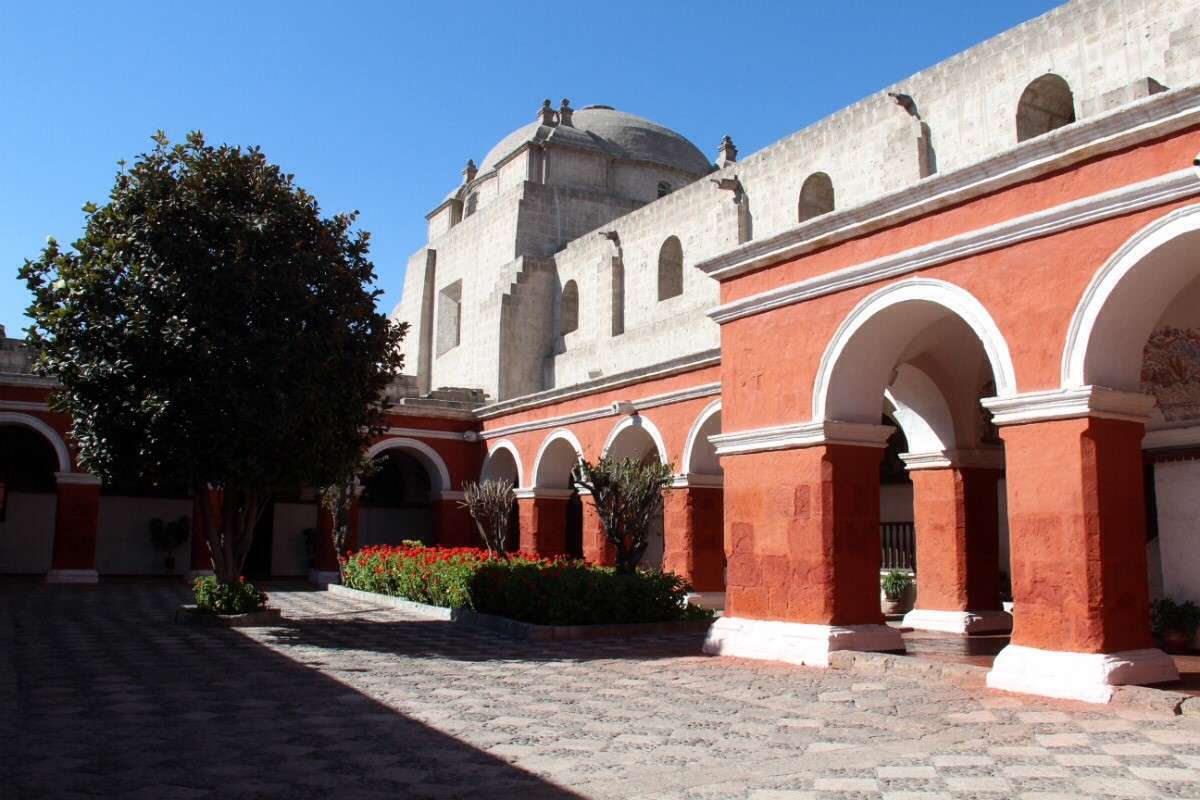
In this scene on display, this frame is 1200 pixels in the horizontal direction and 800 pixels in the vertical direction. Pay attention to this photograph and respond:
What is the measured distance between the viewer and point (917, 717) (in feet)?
21.9

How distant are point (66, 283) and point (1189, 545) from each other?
1248 cm

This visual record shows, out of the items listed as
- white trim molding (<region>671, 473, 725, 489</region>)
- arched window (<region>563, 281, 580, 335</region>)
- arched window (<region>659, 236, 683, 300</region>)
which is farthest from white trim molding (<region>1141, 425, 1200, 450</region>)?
arched window (<region>563, 281, 580, 335</region>)

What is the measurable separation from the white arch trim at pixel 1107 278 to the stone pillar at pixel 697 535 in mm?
8761

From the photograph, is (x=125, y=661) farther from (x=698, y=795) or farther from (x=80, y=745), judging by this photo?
(x=698, y=795)

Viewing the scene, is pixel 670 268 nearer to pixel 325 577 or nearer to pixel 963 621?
pixel 325 577

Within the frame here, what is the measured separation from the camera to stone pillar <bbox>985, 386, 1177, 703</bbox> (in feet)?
23.8

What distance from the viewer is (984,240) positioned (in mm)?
8297

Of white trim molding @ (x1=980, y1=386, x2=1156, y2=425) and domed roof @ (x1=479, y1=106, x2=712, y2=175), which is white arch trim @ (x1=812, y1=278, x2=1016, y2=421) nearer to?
white trim molding @ (x1=980, y1=386, x2=1156, y2=425)

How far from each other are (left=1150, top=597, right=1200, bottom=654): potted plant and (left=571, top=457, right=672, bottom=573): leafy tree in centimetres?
572

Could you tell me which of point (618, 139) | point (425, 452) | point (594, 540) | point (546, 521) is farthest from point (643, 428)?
point (618, 139)

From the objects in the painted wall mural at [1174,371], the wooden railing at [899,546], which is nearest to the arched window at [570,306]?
the wooden railing at [899,546]

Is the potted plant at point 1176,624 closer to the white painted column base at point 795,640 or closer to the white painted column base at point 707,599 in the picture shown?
the white painted column base at point 795,640

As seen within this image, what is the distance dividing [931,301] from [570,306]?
17.9 metres

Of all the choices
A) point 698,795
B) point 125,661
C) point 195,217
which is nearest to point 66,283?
point 195,217
